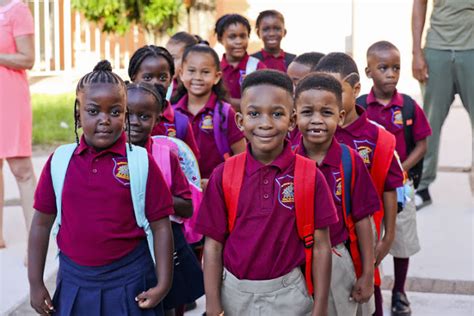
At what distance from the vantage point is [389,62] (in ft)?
18.9

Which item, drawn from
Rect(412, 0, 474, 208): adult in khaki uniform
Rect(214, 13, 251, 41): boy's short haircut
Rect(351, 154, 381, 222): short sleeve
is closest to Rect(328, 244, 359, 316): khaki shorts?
Rect(351, 154, 381, 222): short sleeve

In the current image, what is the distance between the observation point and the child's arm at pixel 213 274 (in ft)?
12.5

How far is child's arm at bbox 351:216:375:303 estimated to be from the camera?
421 centimetres

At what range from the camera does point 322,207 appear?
147 inches

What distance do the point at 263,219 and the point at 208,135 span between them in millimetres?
2026

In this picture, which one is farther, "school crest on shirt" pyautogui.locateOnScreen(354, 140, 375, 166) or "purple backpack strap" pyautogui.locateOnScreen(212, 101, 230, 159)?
"purple backpack strap" pyautogui.locateOnScreen(212, 101, 230, 159)

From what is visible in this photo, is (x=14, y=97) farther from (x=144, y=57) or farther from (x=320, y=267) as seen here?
(x=320, y=267)

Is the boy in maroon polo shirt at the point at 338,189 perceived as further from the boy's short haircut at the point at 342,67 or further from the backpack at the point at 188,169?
the backpack at the point at 188,169

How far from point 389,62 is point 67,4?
10.8 meters

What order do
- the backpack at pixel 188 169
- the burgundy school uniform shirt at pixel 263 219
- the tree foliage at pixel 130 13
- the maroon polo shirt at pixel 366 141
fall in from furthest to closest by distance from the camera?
the tree foliage at pixel 130 13, the backpack at pixel 188 169, the maroon polo shirt at pixel 366 141, the burgundy school uniform shirt at pixel 263 219

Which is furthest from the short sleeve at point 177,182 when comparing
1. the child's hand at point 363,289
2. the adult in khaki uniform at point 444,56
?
the adult in khaki uniform at point 444,56

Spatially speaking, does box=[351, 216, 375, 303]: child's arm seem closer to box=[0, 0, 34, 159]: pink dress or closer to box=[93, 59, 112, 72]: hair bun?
box=[93, 59, 112, 72]: hair bun

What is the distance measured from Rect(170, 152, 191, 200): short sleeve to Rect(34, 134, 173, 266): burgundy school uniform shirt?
48cm

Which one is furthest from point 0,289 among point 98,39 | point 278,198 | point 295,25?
point 98,39
